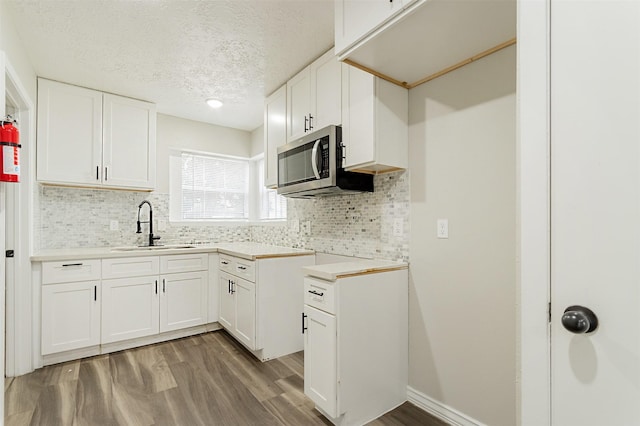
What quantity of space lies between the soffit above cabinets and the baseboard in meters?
1.95

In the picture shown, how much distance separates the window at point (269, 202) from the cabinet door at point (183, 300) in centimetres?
106

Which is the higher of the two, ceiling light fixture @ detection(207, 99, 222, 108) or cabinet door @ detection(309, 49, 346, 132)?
ceiling light fixture @ detection(207, 99, 222, 108)

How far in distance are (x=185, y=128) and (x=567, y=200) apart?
3.86 metres

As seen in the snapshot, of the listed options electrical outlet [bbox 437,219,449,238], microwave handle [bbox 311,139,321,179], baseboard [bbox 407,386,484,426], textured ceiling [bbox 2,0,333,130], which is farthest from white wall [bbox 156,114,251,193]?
baseboard [bbox 407,386,484,426]

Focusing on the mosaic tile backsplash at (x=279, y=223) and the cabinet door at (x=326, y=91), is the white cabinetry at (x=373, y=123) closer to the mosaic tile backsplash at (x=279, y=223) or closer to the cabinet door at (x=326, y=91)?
the cabinet door at (x=326, y=91)

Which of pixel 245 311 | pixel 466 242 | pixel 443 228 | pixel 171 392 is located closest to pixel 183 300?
pixel 245 311

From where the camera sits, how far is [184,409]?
1.93 m

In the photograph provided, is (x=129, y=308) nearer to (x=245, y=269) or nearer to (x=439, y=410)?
(x=245, y=269)

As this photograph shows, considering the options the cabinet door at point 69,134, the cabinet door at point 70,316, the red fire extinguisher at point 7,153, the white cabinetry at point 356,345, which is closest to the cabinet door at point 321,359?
the white cabinetry at point 356,345

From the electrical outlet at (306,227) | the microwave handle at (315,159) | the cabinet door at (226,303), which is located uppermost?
the microwave handle at (315,159)

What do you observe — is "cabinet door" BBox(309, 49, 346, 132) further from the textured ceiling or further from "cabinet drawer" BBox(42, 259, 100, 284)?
"cabinet drawer" BBox(42, 259, 100, 284)

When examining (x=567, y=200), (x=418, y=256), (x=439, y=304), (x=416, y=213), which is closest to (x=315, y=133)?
(x=416, y=213)

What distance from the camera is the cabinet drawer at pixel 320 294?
1.74 meters

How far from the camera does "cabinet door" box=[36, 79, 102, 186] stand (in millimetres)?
2711
